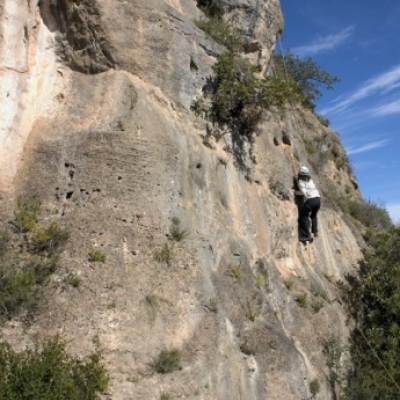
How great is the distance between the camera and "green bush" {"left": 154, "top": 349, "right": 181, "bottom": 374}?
6.64 meters

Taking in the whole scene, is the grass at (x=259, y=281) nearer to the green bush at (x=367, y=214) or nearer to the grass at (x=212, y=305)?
the grass at (x=212, y=305)

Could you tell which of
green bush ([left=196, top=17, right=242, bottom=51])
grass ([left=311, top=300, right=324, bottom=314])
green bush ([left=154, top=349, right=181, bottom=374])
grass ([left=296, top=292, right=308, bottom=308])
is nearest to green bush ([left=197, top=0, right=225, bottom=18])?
green bush ([left=196, top=17, right=242, bottom=51])

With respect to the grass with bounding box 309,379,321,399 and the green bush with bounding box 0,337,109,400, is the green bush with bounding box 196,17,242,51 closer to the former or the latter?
the grass with bounding box 309,379,321,399

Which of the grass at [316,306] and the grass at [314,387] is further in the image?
the grass at [316,306]

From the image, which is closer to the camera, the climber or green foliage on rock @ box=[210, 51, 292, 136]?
green foliage on rock @ box=[210, 51, 292, 136]

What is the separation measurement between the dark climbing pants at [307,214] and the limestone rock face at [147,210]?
2.84 ft

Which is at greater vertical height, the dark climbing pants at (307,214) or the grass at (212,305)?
the dark climbing pants at (307,214)

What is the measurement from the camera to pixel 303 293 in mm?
10031

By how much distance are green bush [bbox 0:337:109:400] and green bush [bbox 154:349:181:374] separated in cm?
79

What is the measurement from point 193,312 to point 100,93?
14.1 feet

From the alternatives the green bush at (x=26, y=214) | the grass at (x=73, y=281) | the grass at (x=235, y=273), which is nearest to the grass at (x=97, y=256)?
the grass at (x=73, y=281)

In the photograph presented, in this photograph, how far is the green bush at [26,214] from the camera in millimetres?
7453

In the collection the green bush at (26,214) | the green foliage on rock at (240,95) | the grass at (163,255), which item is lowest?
the grass at (163,255)

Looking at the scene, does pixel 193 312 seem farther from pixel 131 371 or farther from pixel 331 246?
pixel 331 246
